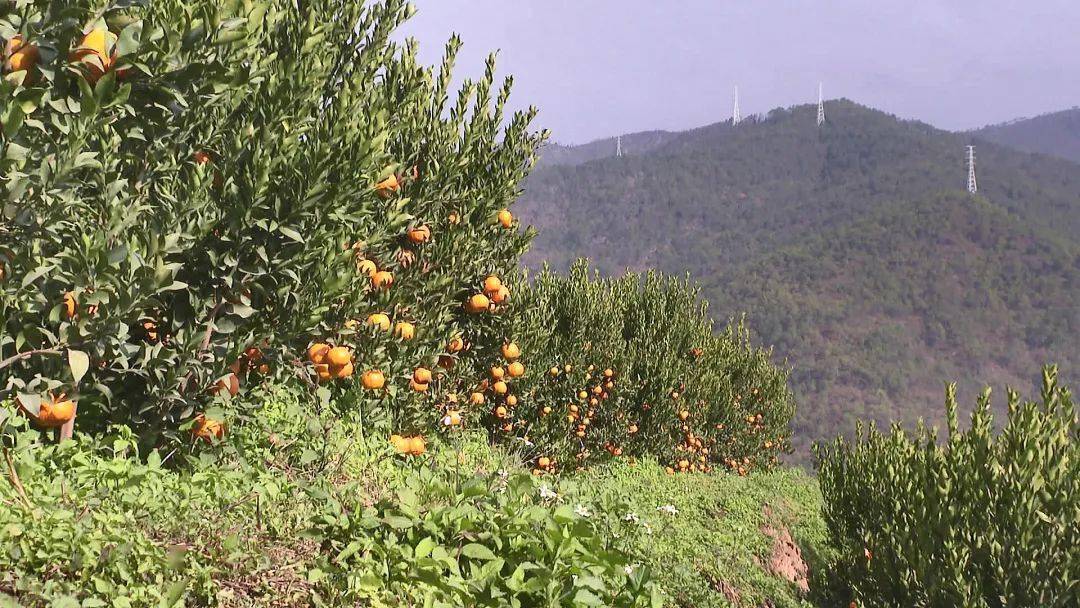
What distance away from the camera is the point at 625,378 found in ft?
43.3

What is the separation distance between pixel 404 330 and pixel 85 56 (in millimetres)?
3525

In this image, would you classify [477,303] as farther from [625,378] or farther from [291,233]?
[625,378]

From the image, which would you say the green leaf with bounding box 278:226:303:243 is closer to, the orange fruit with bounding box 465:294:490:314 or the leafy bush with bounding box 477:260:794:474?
the orange fruit with bounding box 465:294:490:314

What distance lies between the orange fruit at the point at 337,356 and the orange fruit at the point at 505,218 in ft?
8.83

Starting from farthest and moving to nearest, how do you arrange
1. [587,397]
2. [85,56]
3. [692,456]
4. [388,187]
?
[692,456]
[587,397]
[388,187]
[85,56]

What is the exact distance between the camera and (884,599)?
664 cm

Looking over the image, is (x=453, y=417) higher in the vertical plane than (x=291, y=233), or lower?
lower

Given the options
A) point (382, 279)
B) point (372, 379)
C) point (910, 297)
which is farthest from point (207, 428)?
point (910, 297)

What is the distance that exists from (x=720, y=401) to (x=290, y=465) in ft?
50.9


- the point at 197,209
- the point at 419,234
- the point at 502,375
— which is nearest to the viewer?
the point at 197,209

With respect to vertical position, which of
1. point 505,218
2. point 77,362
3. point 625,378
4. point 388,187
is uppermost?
point 388,187

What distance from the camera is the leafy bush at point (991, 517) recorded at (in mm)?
5266

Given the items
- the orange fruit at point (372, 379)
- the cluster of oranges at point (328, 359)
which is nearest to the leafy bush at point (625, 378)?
the orange fruit at point (372, 379)

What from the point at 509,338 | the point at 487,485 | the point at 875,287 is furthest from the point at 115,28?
the point at 875,287
